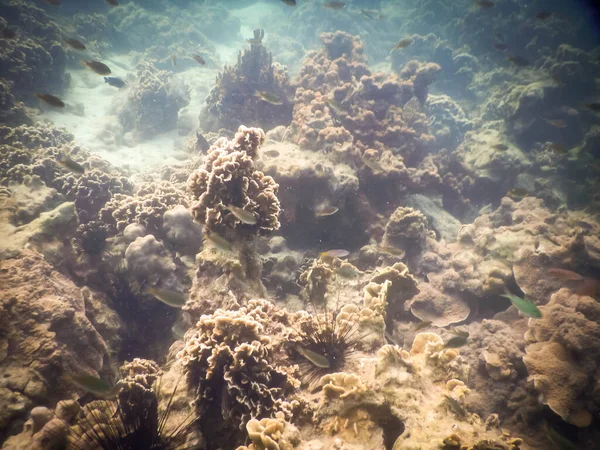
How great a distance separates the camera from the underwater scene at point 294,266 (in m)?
3.18

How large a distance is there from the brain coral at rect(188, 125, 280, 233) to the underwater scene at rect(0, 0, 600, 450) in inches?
1.3

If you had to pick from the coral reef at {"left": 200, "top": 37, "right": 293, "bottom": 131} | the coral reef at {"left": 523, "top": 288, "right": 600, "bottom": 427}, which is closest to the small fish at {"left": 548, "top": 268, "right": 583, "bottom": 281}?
the coral reef at {"left": 523, "top": 288, "right": 600, "bottom": 427}

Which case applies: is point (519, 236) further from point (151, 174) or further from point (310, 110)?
point (151, 174)

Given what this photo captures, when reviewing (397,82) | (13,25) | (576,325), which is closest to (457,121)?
(397,82)

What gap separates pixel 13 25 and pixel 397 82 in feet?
59.4

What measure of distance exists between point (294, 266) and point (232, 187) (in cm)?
283

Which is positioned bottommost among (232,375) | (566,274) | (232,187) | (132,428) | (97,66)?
(132,428)

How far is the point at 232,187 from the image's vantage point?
4270 mm

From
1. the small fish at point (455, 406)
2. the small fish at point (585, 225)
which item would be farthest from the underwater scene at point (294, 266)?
the small fish at point (585, 225)

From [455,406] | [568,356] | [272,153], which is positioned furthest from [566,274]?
[272,153]

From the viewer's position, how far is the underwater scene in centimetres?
318

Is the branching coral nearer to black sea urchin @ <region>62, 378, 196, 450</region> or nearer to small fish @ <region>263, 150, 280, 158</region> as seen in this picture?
black sea urchin @ <region>62, 378, 196, 450</region>

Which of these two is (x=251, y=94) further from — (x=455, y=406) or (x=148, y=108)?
(x=455, y=406)

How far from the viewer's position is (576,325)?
469 centimetres
